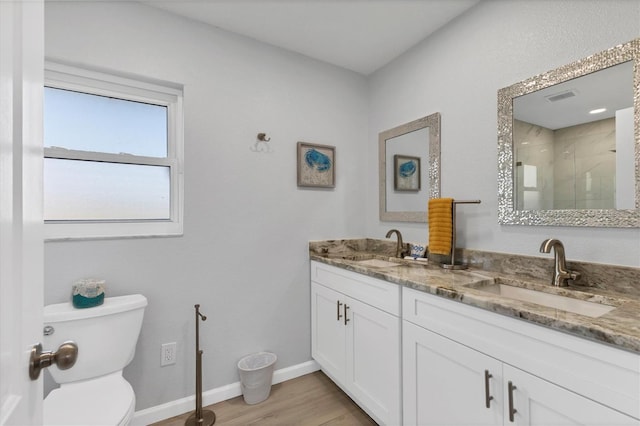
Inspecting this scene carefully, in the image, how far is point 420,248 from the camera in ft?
6.48

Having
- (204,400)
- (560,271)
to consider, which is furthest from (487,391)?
(204,400)

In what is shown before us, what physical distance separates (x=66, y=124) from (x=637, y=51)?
268cm

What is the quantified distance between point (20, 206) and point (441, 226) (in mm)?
1745

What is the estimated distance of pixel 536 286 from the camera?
1.30m

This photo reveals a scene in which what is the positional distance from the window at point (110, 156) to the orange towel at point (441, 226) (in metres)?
1.56

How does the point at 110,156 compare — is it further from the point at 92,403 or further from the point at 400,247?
the point at 400,247

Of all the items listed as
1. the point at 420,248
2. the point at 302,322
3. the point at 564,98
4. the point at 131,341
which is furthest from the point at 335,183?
the point at 131,341

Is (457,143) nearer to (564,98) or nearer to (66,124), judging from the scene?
(564,98)

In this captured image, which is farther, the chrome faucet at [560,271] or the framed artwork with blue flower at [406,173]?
the framed artwork with blue flower at [406,173]

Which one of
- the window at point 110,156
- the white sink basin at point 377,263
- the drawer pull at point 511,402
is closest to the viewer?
the drawer pull at point 511,402

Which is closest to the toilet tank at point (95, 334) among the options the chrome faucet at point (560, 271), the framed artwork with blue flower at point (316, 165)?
the framed artwork with blue flower at point (316, 165)

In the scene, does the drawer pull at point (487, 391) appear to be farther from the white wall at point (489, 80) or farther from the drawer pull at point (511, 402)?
the white wall at point (489, 80)

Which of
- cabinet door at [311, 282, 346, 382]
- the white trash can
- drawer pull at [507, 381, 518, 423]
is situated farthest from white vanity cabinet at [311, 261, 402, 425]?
drawer pull at [507, 381, 518, 423]

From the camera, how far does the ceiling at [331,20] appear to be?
1.70 meters
